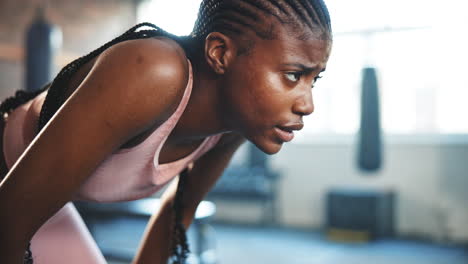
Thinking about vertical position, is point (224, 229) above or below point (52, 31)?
below

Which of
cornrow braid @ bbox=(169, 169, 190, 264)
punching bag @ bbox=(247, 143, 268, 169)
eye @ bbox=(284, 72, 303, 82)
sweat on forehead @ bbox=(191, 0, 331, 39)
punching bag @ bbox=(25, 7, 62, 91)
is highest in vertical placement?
punching bag @ bbox=(25, 7, 62, 91)

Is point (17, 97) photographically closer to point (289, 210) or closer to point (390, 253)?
point (390, 253)

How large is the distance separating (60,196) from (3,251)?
8 cm

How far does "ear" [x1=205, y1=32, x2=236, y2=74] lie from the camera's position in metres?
0.55

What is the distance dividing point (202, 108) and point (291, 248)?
349 cm

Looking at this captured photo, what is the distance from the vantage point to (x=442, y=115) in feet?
14.4

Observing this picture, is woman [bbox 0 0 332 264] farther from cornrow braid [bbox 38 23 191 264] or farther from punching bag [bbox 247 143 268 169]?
punching bag [bbox 247 143 268 169]

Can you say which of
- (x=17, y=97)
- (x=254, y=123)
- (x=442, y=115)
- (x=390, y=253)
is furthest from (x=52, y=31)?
(x=442, y=115)

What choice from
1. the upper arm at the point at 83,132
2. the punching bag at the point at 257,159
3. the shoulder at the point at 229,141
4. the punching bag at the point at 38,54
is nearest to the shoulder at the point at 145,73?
the upper arm at the point at 83,132

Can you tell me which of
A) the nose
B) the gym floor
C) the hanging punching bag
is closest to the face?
the nose

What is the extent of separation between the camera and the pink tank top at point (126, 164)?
1.92ft

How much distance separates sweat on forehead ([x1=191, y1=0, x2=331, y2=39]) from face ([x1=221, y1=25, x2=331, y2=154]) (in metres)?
0.01

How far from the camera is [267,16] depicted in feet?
1.74

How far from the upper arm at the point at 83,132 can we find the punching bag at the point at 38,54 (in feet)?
8.26
